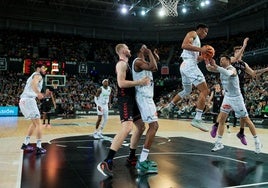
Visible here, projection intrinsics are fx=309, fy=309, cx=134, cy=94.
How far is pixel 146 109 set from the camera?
17.7 feet

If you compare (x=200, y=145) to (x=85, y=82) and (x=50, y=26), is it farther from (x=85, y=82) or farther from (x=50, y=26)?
(x=50, y=26)

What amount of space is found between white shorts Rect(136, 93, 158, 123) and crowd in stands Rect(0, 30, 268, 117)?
57.1ft

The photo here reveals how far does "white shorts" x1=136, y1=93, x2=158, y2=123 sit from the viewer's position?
538cm

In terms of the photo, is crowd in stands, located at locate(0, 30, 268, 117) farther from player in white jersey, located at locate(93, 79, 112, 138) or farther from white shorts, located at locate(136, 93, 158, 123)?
white shorts, located at locate(136, 93, 158, 123)

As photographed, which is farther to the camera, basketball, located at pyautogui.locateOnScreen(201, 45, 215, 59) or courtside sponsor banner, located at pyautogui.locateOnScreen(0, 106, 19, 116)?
courtside sponsor banner, located at pyautogui.locateOnScreen(0, 106, 19, 116)

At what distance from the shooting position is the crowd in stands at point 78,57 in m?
26.8

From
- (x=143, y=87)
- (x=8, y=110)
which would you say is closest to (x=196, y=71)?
(x=143, y=87)

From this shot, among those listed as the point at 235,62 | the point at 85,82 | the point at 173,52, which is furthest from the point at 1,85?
the point at 235,62

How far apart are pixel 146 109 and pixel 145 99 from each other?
0.18m

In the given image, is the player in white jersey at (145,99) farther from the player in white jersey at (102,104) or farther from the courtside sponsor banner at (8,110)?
the courtside sponsor banner at (8,110)

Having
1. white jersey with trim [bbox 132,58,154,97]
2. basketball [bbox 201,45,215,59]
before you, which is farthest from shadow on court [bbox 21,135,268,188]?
basketball [bbox 201,45,215,59]

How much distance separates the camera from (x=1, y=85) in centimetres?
2859

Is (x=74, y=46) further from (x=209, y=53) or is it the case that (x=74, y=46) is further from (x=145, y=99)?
(x=145, y=99)

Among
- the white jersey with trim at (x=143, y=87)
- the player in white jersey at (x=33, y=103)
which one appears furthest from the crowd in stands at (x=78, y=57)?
the white jersey with trim at (x=143, y=87)
